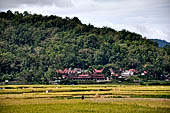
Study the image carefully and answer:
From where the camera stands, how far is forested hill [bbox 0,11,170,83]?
119m

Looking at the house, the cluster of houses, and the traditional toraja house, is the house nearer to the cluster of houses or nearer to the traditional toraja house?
the cluster of houses

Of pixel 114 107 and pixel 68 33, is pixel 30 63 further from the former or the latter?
pixel 114 107

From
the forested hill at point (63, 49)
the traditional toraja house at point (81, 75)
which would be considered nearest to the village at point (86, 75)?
the traditional toraja house at point (81, 75)

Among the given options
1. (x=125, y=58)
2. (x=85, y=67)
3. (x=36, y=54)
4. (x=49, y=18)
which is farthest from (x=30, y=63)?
(x=49, y=18)

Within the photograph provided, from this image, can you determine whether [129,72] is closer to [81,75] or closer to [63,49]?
[81,75]

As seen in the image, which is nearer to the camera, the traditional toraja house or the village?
the village

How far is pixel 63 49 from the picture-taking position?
449ft

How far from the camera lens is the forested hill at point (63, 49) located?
391ft

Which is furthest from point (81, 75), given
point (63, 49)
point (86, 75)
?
point (63, 49)

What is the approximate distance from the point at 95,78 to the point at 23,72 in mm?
20357

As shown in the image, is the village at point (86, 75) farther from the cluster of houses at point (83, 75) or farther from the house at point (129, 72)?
the house at point (129, 72)

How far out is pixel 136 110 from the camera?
4022cm

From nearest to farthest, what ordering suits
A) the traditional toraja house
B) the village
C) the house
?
1. the village
2. the traditional toraja house
3. the house

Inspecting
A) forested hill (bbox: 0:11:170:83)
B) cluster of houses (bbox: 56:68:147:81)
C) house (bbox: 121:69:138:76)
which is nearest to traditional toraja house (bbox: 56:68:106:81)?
cluster of houses (bbox: 56:68:147:81)
